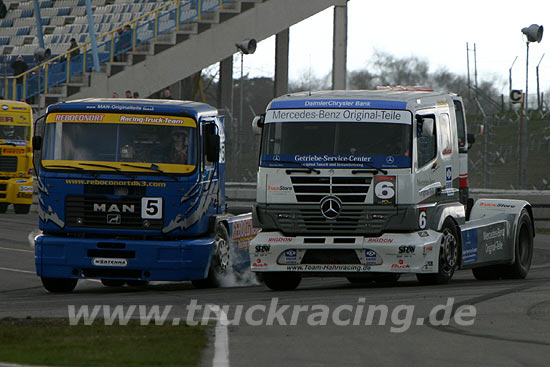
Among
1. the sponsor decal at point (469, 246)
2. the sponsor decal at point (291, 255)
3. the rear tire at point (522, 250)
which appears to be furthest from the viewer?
the rear tire at point (522, 250)

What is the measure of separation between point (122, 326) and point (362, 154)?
4.69m

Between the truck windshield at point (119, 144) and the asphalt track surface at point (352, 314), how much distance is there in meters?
1.59

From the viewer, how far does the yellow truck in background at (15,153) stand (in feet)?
95.6

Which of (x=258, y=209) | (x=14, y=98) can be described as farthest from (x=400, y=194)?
(x=14, y=98)

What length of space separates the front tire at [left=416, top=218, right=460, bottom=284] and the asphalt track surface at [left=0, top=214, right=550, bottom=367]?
0.17 m

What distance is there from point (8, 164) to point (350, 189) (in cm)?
1667

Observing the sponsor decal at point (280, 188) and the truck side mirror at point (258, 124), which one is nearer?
the sponsor decal at point (280, 188)

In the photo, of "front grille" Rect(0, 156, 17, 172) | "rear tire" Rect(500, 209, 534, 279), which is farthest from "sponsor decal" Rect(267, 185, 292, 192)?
"front grille" Rect(0, 156, 17, 172)

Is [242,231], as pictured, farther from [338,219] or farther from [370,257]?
[370,257]

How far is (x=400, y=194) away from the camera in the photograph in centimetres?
1452

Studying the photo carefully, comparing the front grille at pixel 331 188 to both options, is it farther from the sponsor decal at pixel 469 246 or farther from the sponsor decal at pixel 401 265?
the sponsor decal at pixel 469 246

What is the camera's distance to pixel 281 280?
15.3 metres

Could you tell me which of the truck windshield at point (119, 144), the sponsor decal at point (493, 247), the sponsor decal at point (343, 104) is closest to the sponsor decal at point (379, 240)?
the sponsor decal at point (343, 104)

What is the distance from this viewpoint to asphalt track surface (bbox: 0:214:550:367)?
8.96 meters
